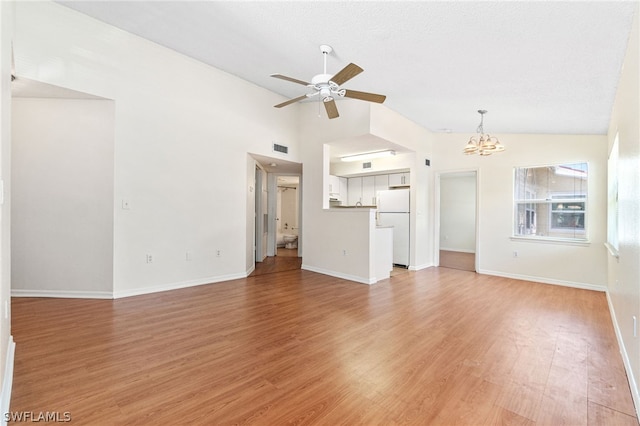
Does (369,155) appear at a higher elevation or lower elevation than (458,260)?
higher

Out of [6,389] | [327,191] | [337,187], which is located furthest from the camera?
[337,187]

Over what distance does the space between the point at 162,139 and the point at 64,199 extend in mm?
1438

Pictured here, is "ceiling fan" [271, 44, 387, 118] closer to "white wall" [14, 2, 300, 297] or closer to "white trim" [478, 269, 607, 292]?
"white wall" [14, 2, 300, 297]

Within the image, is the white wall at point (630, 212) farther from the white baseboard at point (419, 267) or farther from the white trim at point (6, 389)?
the white trim at point (6, 389)

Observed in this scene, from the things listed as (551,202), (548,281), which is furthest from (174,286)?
(551,202)

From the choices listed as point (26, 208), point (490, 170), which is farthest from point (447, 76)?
point (26, 208)

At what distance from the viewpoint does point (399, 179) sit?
6.41 m

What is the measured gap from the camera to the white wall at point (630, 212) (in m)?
1.85

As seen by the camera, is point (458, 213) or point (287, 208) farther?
point (287, 208)

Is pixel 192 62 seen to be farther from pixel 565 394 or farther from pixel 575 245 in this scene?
pixel 575 245

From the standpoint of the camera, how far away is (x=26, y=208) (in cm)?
359

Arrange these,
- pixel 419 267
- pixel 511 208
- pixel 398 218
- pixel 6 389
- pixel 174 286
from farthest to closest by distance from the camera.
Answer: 1. pixel 398 218
2. pixel 419 267
3. pixel 511 208
4. pixel 174 286
5. pixel 6 389

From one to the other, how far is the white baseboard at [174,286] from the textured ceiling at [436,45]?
3409 millimetres

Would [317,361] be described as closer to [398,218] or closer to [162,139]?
[162,139]
